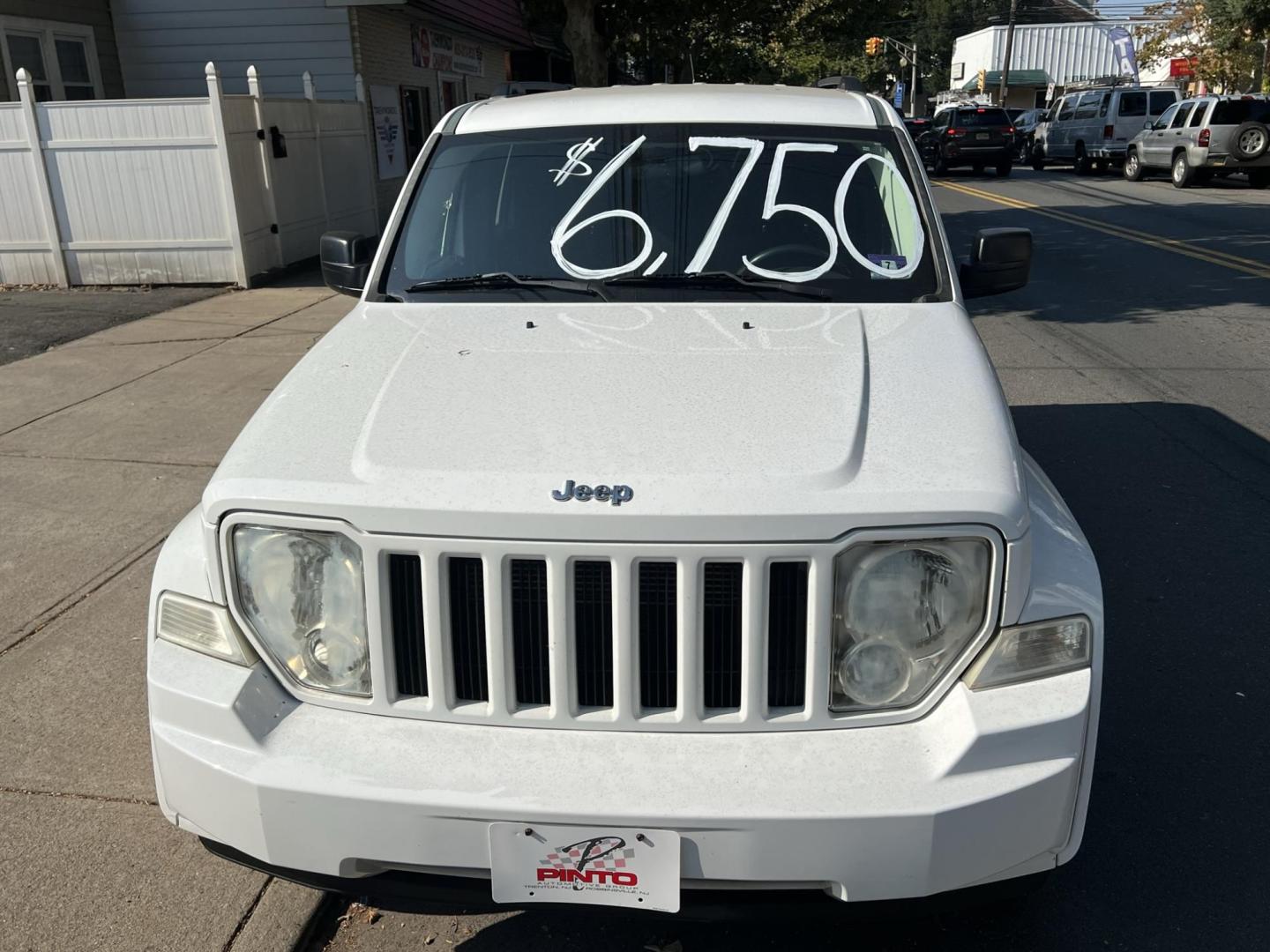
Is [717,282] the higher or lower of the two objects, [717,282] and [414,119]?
the lower

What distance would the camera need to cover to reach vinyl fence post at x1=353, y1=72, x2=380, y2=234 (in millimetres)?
15617

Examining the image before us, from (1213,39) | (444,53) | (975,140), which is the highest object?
(1213,39)

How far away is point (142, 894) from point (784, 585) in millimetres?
1948

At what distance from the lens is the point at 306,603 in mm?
2398

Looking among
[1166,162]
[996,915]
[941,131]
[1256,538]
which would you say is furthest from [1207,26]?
[996,915]

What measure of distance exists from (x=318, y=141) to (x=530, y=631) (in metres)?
13.3

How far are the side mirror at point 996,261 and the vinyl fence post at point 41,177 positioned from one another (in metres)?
10.8

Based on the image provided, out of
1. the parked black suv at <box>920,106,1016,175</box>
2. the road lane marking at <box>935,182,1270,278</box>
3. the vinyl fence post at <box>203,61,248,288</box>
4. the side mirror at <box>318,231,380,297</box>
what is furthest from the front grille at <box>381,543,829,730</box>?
the parked black suv at <box>920,106,1016,175</box>

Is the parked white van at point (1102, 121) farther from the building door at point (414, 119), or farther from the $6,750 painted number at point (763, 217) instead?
the $6,750 painted number at point (763, 217)

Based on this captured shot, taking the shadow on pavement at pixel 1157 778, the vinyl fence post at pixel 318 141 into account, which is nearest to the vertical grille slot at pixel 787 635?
the shadow on pavement at pixel 1157 778

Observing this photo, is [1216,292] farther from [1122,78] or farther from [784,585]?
[1122,78]

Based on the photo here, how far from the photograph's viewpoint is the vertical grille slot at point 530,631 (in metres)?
2.27

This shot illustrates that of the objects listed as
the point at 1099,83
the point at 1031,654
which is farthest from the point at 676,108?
the point at 1099,83

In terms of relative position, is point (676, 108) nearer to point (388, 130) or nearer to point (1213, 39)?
point (388, 130)
